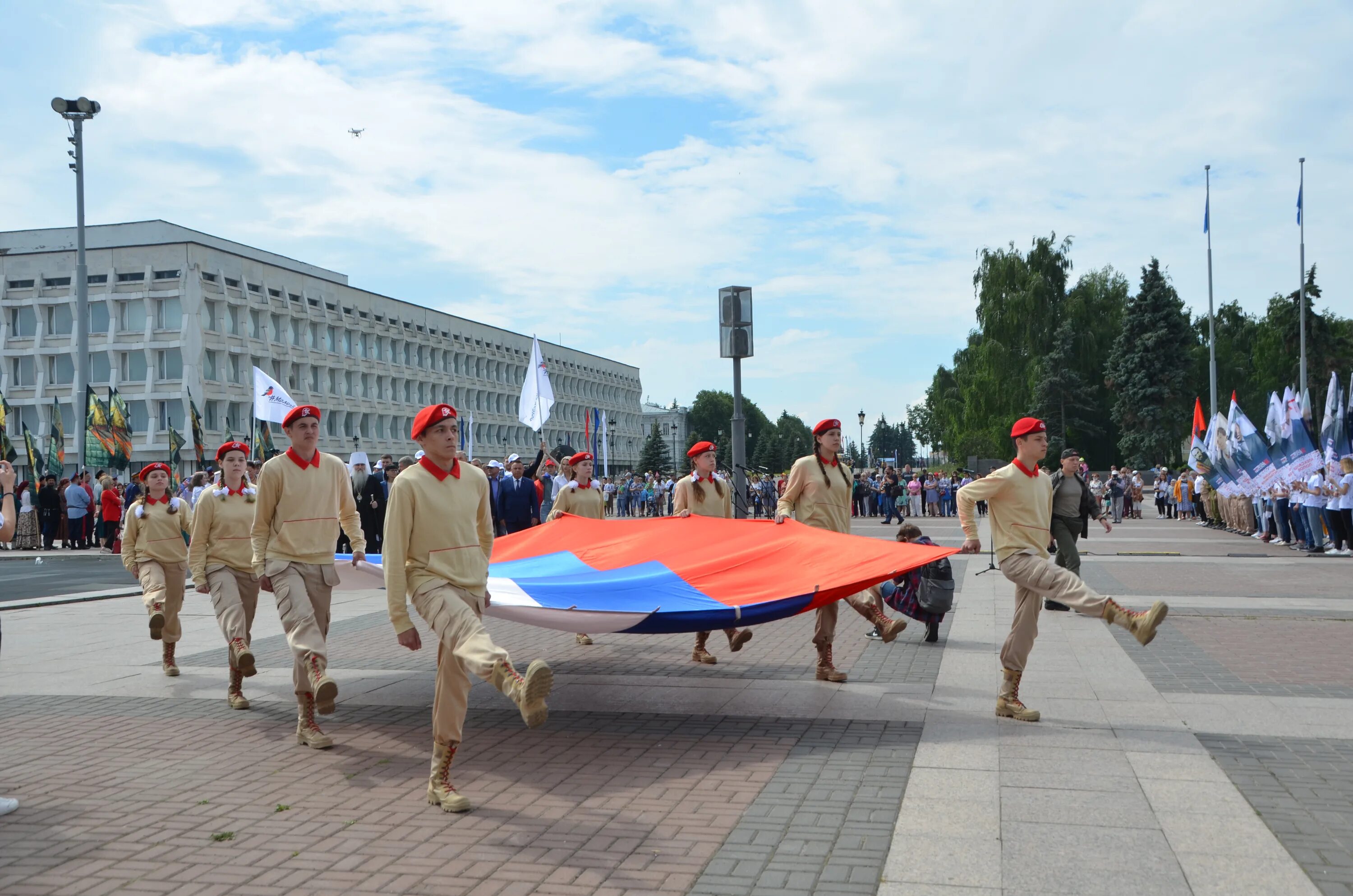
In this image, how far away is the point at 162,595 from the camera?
31.3 feet

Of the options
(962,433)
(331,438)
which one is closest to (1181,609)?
(962,433)

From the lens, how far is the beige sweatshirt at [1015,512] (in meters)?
7.48

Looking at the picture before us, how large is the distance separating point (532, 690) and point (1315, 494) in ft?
67.7

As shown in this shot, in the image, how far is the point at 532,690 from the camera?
16.9 feet

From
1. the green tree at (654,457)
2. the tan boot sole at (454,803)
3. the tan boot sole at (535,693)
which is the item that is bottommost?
the tan boot sole at (454,803)

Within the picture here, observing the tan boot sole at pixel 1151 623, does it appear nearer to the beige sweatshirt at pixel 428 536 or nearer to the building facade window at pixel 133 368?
the beige sweatshirt at pixel 428 536

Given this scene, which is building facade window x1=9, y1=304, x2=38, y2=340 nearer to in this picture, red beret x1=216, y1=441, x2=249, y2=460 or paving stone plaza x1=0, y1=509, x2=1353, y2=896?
paving stone plaza x1=0, y1=509, x2=1353, y2=896

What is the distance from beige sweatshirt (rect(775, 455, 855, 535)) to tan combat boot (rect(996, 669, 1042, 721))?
2.29 meters

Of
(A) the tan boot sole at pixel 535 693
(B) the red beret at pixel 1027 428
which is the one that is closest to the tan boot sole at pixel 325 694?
(A) the tan boot sole at pixel 535 693

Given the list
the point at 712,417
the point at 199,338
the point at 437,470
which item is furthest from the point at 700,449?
the point at 712,417

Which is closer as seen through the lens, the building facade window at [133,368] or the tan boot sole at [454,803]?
the tan boot sole at [454,803]

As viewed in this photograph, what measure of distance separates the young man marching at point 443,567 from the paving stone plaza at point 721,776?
0.46m

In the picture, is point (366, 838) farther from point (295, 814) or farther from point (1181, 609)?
point (1181, 609)

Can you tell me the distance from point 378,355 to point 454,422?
87.0 m
